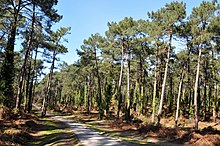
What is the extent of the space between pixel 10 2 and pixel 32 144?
1386 cm

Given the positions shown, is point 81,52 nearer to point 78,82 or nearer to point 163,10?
point 163,10

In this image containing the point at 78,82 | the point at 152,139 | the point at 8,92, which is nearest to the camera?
the point at 152,139

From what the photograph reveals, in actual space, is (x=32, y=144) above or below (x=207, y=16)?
below

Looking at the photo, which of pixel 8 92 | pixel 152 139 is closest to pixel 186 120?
pixel 152 139

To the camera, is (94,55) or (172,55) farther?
(94,55)

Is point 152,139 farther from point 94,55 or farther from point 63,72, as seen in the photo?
point 63,72

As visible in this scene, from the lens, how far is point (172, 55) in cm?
4016

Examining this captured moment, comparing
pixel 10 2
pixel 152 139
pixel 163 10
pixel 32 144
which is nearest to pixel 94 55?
pixel 163 10

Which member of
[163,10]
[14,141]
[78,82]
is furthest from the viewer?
[78,82]

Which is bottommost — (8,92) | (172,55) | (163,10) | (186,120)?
(186,120)

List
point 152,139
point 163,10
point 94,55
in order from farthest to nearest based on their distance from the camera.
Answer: point 94,55
point 163,10
point 152,139

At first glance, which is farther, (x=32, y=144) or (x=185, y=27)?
(x=185, y=27)

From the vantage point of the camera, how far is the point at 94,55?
149 feet

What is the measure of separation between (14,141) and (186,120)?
33.7 m
